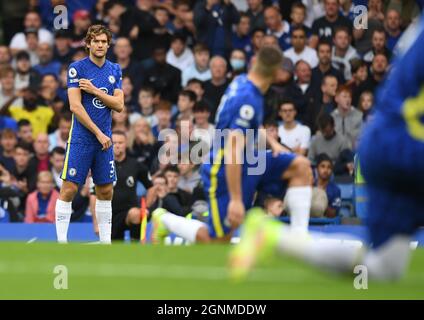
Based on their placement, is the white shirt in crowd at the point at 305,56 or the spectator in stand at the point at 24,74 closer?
the white shirt in crowd at the point at 305,56

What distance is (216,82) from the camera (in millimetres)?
18125

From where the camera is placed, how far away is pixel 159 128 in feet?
57.9

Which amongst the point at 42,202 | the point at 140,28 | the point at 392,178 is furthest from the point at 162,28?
the point at 392,178

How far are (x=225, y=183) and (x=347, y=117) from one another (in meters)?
7.25

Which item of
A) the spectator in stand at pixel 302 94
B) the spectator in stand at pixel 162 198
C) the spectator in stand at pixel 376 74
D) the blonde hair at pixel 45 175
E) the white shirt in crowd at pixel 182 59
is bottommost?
the spectator in stand at pixel 162 198

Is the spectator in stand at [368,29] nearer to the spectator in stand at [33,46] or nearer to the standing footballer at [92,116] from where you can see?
the spectator in stand at [33,46]

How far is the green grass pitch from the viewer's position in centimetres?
966

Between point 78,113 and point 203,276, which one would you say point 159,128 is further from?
point 203,276

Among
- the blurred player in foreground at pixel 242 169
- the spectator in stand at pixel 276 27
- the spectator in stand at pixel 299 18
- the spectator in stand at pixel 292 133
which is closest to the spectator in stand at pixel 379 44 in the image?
the spectator in stand at pixel 299 18

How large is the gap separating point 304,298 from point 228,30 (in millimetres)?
10037

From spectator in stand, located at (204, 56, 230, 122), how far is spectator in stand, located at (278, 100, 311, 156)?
1.30 m

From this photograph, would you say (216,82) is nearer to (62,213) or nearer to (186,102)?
(186,102)

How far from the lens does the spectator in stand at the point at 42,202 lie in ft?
54.1

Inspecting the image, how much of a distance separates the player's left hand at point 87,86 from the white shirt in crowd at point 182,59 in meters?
6.45
